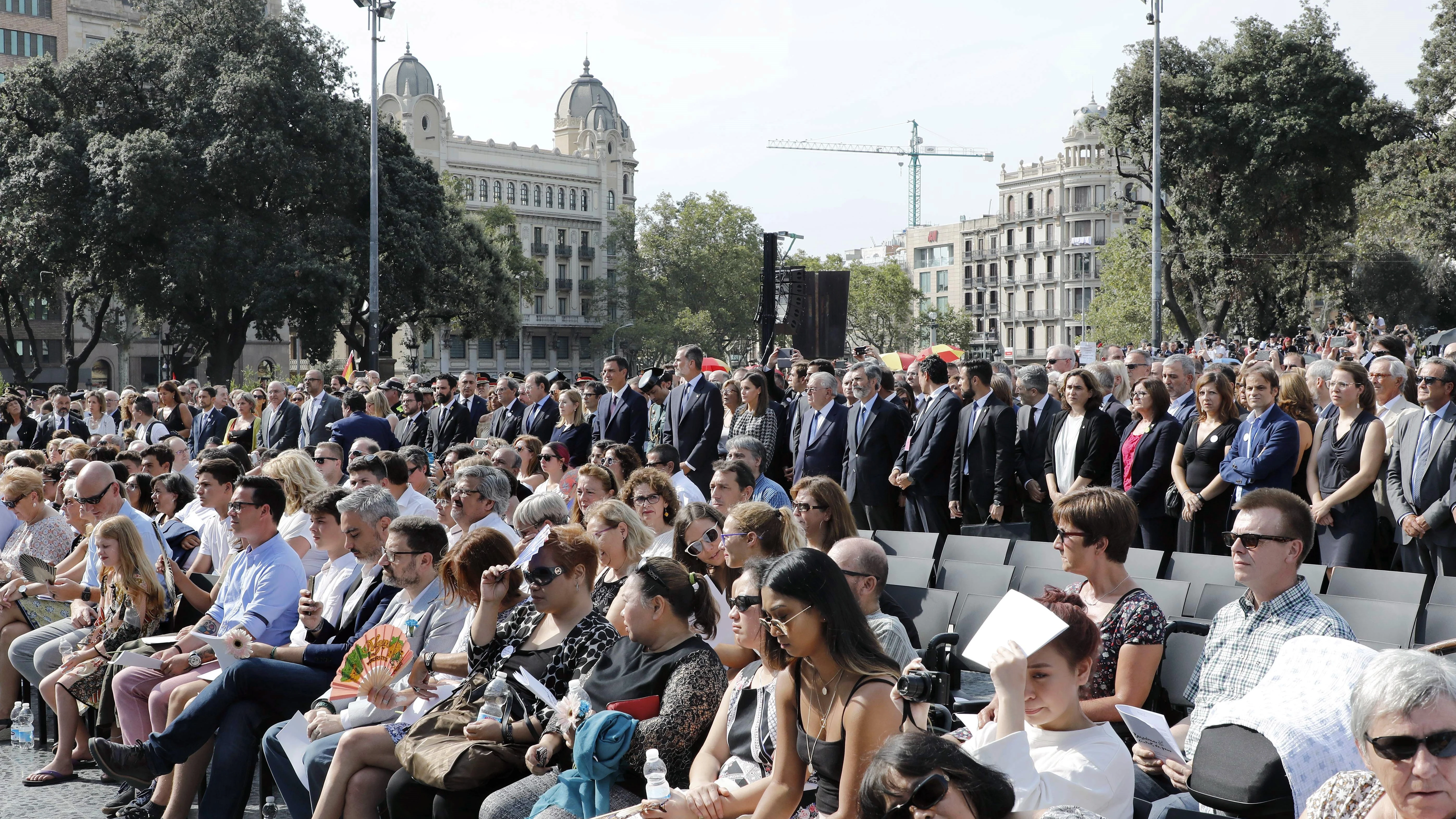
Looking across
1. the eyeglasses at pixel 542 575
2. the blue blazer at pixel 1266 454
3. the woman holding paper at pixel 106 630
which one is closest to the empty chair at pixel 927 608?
the eyeglasses at pixel 542 575

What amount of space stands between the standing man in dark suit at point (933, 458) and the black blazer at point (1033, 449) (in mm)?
498

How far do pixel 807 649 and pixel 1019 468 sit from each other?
5.77 m

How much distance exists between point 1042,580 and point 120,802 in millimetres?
4532

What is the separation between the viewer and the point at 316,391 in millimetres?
14500

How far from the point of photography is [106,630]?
652 cm

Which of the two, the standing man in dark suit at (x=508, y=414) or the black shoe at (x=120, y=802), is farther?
the standing man in dark suit at (x=508, y=414)

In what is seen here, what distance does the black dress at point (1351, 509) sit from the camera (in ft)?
22.7

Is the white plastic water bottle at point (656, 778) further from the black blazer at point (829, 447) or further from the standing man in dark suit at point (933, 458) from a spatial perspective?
the black blazer at point (829, 447)

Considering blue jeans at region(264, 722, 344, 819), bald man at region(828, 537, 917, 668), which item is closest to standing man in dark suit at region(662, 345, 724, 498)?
blue jeans at region(264, 722, 344, 819)

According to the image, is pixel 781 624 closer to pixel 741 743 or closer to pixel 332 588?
pixel 741 743

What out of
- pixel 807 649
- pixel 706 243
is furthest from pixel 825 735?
pixel 706 243

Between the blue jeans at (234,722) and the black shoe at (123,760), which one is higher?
the blue jeans at (234,722)

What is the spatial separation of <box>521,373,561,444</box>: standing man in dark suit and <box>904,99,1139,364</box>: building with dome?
84.0 metres

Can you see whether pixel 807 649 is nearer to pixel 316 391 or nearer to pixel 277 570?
pixel 277 570
